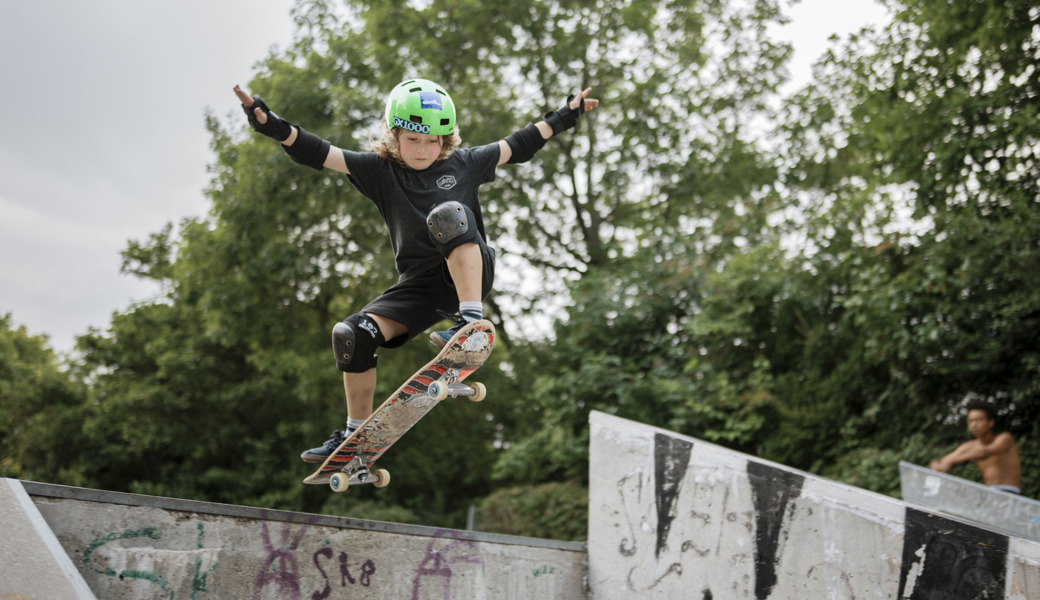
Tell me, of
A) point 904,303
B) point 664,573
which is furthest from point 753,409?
point 664,573

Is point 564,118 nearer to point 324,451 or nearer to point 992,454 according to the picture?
point 324,451

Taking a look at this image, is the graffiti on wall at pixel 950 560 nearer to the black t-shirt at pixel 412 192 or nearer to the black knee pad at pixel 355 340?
the black t-shirt at pixel 412 192

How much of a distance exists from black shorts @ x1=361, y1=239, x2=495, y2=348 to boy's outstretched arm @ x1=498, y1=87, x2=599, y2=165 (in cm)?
59

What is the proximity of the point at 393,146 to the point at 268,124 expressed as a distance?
64 cm

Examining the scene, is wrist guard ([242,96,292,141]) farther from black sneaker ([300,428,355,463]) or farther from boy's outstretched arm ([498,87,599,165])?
black sneaker ([300,428,355,463])

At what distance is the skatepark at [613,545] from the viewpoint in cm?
352

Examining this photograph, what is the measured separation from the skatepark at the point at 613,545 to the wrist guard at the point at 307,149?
1784 millimetres

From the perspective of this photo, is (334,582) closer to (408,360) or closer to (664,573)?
(664,573)

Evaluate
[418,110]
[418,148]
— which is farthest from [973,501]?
[418,110]

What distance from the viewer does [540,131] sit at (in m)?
4.42

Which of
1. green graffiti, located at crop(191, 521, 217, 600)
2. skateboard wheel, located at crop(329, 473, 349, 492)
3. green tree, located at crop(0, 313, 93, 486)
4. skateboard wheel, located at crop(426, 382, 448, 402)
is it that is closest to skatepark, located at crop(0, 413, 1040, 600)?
green graffiti, located at crop(191, 521, 217, 600)

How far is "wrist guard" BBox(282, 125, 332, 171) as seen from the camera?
157 inches

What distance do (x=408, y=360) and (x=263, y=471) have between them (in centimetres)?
447

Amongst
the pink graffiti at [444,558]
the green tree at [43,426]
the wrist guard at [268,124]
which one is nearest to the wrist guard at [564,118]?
the wrist guard at [268,124]
